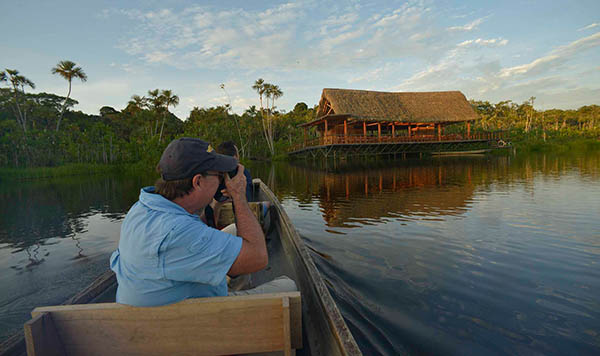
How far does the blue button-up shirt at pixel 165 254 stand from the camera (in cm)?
124

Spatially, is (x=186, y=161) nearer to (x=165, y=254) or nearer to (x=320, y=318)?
(x=165, y=254)

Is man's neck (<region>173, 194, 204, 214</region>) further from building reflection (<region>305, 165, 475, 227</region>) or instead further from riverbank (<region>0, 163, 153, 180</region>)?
riverbank (<region>0, 163, 153, 180</region>)

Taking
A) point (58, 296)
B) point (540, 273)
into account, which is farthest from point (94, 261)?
point (540, 273)

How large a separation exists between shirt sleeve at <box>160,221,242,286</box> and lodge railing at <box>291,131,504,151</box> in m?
24.8

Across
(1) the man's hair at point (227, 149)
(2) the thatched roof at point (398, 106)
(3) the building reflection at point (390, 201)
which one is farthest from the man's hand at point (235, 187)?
(2) the thatched roof at point (398, 106)

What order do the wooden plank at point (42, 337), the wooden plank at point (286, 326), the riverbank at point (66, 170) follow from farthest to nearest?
the riverbank at point (66, 170) < the wooden plank at point (286, 326) < the wooden plank at point (42, 337)

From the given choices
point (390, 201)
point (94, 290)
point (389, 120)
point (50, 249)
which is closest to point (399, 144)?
point (389, 120)

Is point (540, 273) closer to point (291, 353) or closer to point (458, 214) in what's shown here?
point (458, 214)

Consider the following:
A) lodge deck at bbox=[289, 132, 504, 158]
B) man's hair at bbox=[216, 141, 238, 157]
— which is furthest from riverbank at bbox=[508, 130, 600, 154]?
man's hair at bbox=[216, 141, 238, 157]

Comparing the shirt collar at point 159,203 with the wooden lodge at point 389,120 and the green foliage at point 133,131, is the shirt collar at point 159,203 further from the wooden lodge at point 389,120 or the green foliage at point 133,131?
the green foliage at point 133,131

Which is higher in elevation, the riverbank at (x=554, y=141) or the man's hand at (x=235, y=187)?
the riverbank at (x=554, y=141)

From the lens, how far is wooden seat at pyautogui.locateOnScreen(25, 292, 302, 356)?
4.26 ft

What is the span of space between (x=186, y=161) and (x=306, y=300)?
144cm

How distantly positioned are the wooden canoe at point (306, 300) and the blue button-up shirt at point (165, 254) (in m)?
0.68
